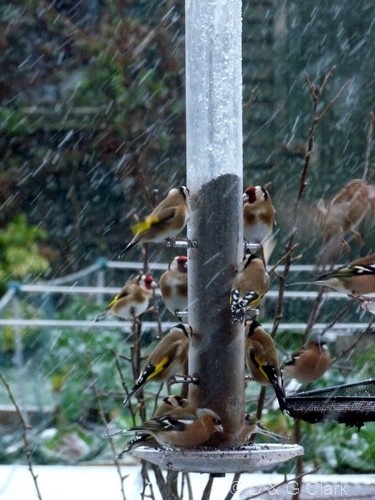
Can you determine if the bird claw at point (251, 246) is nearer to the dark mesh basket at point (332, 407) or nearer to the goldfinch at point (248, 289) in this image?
the goldfinch at point (248, 289)

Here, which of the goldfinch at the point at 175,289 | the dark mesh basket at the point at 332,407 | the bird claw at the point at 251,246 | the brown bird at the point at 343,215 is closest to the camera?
the dark mesh basket at the point at 332,407

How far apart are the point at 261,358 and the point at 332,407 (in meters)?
0.55

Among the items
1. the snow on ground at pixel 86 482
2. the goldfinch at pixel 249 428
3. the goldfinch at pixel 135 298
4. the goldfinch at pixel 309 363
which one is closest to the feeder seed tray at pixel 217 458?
the goldfinch at pixel 249 428

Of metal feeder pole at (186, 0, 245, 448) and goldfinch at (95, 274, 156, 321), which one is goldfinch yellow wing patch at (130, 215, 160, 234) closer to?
metal feeder pole at (186, 0, 245, 448)

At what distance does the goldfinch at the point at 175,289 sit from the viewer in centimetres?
393

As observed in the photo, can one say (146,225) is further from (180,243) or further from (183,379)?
(183,379)

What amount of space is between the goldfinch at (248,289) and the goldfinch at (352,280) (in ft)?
1.14

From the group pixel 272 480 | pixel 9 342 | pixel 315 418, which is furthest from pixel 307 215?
pixel 9 342

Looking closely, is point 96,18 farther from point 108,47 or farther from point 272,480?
point 272,480

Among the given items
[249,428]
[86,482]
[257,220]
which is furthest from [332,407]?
[86,482]

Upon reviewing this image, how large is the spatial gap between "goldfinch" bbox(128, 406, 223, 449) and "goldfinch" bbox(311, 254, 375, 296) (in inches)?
30.1

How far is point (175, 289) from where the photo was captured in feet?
13.0

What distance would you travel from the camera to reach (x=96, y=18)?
9.66 meters

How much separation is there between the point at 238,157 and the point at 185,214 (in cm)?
28
